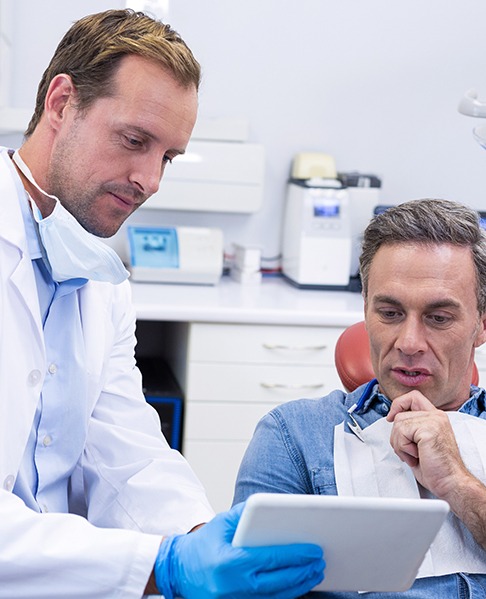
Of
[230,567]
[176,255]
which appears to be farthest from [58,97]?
[176,255]

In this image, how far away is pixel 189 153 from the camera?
340cm

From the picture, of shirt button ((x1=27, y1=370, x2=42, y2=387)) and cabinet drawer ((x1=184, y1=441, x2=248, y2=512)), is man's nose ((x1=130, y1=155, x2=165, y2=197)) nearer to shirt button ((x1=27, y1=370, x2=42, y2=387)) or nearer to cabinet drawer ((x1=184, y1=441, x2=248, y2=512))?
shirt button ((x1=27, y1=370, x2=42, y2=387))

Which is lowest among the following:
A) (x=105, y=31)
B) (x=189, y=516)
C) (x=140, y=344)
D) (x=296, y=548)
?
(x=140, y=344)

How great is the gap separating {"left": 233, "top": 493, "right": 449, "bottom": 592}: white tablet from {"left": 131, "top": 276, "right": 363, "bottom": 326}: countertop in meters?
1.77

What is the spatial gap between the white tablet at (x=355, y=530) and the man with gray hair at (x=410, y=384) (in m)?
0.30

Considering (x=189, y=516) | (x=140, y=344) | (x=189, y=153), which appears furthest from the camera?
(x=140, y=344)

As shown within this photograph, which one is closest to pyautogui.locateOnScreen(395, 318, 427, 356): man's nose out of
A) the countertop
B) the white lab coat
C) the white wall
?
the white lab coat

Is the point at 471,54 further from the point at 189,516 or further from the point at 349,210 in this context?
the point at 189,516

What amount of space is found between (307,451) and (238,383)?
143cm

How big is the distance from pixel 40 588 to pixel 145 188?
67 centimetres

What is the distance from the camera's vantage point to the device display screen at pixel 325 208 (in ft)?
11.3

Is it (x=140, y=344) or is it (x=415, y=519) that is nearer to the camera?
(x=415, y=519)

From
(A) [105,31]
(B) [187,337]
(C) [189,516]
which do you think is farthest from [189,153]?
(C) [189,516]

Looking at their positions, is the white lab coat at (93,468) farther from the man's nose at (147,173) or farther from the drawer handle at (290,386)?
the drawer handle at (290,386)
